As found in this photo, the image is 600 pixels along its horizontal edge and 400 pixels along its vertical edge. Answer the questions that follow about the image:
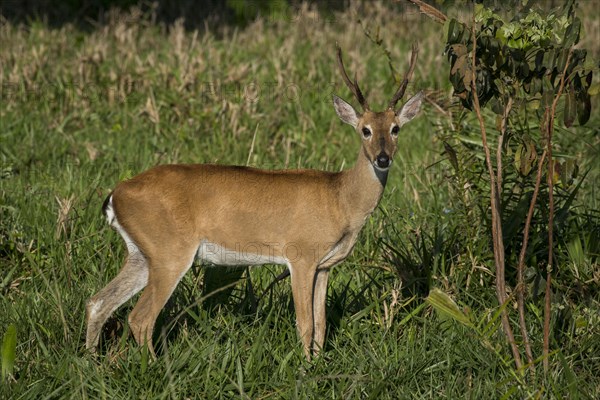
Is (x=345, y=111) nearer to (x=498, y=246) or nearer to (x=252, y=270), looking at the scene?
(x=252, y=270)

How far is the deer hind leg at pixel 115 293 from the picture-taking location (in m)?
5.34

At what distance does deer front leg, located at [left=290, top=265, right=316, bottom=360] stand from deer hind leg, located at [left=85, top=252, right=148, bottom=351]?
0.87 meters

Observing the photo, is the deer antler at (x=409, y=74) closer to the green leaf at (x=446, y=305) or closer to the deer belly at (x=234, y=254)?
the deer belly at (x=234, y=254)

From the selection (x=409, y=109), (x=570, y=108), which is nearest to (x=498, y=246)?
(x=570, y=108)

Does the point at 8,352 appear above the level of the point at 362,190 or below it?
below

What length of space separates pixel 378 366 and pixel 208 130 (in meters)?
4.77

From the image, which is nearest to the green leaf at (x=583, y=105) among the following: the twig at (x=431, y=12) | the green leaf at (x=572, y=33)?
the green leaf at (x=572, y=33)

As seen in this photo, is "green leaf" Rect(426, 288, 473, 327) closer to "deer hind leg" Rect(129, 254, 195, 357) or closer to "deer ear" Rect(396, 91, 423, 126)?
"deer hind leg" Rect(129, 254, 195, 357)

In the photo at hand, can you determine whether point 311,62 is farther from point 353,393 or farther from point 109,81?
point 353,393

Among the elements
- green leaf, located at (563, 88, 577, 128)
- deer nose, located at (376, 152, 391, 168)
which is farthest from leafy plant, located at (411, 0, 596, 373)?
deer nose, located at (376, 152, 391, 168)

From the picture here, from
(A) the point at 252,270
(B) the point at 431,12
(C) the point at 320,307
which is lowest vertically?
(A) the point at 252,270

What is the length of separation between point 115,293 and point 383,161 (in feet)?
5.63

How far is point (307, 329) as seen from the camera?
550 cm

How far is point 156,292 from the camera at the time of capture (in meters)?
5.34
